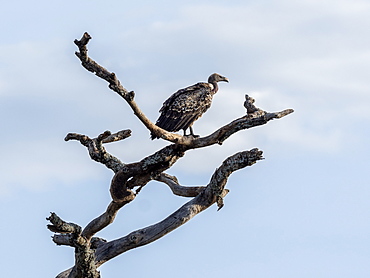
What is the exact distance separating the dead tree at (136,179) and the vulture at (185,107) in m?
1.91

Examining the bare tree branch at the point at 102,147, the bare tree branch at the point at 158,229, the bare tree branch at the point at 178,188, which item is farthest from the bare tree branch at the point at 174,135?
the bare tree branch at the point at 178,188

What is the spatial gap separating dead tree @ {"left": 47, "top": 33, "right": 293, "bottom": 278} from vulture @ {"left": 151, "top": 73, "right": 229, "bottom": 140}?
1.91m

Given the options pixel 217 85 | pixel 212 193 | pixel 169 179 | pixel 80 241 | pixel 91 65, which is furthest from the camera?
pixel 217 85

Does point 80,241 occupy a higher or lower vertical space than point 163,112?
lower

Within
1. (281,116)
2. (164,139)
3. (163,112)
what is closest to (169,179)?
(163,112)

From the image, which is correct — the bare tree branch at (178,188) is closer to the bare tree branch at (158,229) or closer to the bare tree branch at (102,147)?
the bare tree branch at (158,229)

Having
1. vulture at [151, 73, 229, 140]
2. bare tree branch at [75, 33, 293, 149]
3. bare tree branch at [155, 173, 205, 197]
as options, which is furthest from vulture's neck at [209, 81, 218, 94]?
bare tree branch at [75, 33, 293, 149]

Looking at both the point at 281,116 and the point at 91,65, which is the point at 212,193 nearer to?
the point at 281,116

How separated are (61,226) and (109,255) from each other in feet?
7.80

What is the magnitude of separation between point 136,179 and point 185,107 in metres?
2.97

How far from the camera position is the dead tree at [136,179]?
41.9 ft

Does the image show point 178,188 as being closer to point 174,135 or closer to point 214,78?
point 174,135

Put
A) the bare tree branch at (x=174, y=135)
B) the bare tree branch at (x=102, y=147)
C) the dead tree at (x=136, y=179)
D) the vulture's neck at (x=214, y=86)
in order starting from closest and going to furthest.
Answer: the bare tree branch at (x=174, y=135), the dead tree at (x=136, y=179), the bare tree branch at (x=102, y=147), the vulture's neck at (x=214, y=86)

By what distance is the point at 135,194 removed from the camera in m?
13.7
